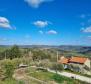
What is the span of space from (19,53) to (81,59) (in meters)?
20.2

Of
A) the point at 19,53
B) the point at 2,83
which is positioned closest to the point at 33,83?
the point at 2,83

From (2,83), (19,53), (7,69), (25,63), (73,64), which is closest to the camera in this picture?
(2,83)

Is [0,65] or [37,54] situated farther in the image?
[37,54]

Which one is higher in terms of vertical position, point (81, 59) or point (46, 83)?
point (81, 59)

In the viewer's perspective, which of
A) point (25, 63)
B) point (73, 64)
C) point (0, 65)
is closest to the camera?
point (0, 65)

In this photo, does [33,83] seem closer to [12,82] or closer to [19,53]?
[12,82]

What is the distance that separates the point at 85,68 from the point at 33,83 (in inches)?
773

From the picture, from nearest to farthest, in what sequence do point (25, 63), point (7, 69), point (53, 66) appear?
point (7, 69) → point (53, 66) → point (25, 63)

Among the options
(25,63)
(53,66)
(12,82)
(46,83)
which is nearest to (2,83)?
(12,82)

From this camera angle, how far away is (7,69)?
29.1 meters

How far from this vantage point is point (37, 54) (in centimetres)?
5391

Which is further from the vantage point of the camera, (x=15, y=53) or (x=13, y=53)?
(x=15, y=53)

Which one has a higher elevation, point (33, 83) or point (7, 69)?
point (7, 69)

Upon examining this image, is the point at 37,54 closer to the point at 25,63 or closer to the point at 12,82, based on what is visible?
the point at 25,63
